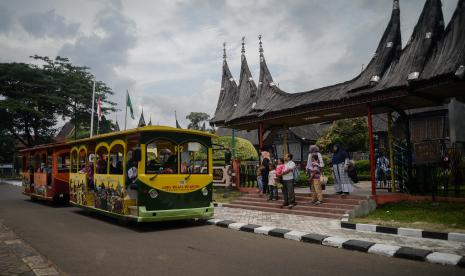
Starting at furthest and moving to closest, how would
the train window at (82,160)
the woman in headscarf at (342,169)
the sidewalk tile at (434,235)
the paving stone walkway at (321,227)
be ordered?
the train window at (82,160) < the woman in headscarf at (342,169) < the sidewalk tile at (434,235) < the paving stone walkway at (321,227)

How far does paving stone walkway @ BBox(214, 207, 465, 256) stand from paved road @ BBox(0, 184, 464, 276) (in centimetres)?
106

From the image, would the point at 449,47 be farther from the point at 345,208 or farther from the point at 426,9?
the point at 345,208

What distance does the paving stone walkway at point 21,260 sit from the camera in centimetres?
570

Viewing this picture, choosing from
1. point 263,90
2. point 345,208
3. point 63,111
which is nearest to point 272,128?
point 263,90

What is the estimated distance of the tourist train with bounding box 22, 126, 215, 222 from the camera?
9.36 metres

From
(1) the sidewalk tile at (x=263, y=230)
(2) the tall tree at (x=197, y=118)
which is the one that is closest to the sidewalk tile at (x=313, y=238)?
(1) the sidewalk tile at (x=263, y=230)

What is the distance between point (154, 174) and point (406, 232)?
20.3ft

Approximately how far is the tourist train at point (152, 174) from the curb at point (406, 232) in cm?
395

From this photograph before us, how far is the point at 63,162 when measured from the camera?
1580 cm

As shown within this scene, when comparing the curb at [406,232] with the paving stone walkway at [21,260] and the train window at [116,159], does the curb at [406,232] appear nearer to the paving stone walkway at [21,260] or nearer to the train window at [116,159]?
the train window at [116,159]

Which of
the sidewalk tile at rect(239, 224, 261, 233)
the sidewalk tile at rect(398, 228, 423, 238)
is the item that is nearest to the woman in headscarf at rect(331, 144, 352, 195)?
the sidewalk tile at rect(398, 228, 423, 238)

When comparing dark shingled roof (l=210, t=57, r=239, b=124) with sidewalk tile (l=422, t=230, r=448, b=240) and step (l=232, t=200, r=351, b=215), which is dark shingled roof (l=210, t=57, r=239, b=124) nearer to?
step (l=232, t=200, r=351, b=215)

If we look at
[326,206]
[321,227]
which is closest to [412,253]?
[321,227]

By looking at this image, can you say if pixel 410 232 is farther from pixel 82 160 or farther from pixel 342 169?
pixel 82 160
